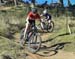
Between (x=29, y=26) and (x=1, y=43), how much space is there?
4.69ft

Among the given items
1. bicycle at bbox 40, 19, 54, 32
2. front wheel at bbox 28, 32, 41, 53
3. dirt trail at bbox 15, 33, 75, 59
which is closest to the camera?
dirt trail at bbox 15, 33, 75, 59

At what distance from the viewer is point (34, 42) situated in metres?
13.9

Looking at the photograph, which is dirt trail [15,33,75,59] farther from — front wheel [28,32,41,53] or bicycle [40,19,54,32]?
bicycle [40,19,54,32]

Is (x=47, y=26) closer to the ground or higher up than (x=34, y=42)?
closer to the ground

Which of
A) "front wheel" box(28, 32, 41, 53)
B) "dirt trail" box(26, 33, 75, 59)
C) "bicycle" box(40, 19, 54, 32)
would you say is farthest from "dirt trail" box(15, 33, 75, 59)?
"bicycle" box(40, 19, 54, 32)

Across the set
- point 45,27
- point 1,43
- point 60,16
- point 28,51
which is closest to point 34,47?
point 28,51

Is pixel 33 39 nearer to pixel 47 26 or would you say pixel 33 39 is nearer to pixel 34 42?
pixel 34 42

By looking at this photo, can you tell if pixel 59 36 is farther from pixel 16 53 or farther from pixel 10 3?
Answer: pixel 10 3

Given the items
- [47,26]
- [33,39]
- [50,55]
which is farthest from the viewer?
[47,26]

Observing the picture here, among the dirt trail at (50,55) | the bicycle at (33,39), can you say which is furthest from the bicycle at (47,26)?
the dirt trail at (50,55)

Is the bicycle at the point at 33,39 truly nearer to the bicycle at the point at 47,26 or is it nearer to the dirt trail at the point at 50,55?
the dirt trail at the point at 50,55

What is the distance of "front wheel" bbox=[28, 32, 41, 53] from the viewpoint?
13469 mm

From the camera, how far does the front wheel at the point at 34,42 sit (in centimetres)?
1347

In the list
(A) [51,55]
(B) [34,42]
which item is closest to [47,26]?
(B) [34,42]
